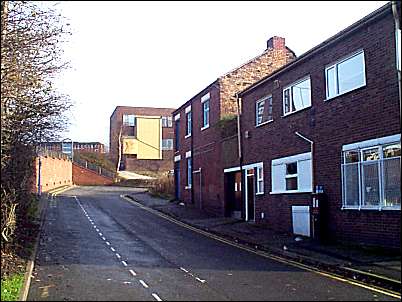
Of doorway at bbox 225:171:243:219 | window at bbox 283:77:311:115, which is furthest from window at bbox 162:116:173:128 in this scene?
window at bbox 283:77:311:115

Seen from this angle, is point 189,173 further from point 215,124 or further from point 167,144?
point 167,144

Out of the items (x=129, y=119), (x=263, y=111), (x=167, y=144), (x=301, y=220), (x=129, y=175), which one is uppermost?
(x=129, y=119)

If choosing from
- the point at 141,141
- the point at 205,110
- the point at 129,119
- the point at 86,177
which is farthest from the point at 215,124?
the point at 129,119

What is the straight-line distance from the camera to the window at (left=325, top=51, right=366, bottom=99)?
58.8 feet

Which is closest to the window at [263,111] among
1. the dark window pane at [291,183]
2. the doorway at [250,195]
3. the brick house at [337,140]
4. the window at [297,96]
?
the brick house at [337,140]

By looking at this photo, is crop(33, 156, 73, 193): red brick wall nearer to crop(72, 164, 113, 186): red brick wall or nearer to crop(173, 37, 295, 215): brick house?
crop(72, 164, 113, 186): red brick wall

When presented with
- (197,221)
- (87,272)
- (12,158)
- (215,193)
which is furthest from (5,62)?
(215,193)

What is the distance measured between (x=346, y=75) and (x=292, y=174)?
5423mm

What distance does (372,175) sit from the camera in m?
17.3

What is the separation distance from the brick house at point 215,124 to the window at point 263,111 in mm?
3039

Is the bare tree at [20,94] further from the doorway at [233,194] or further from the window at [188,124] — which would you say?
the window at [188,124]

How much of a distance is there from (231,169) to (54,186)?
2881cm

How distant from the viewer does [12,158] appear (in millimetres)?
15852

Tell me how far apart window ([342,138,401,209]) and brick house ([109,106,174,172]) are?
63350 mm
